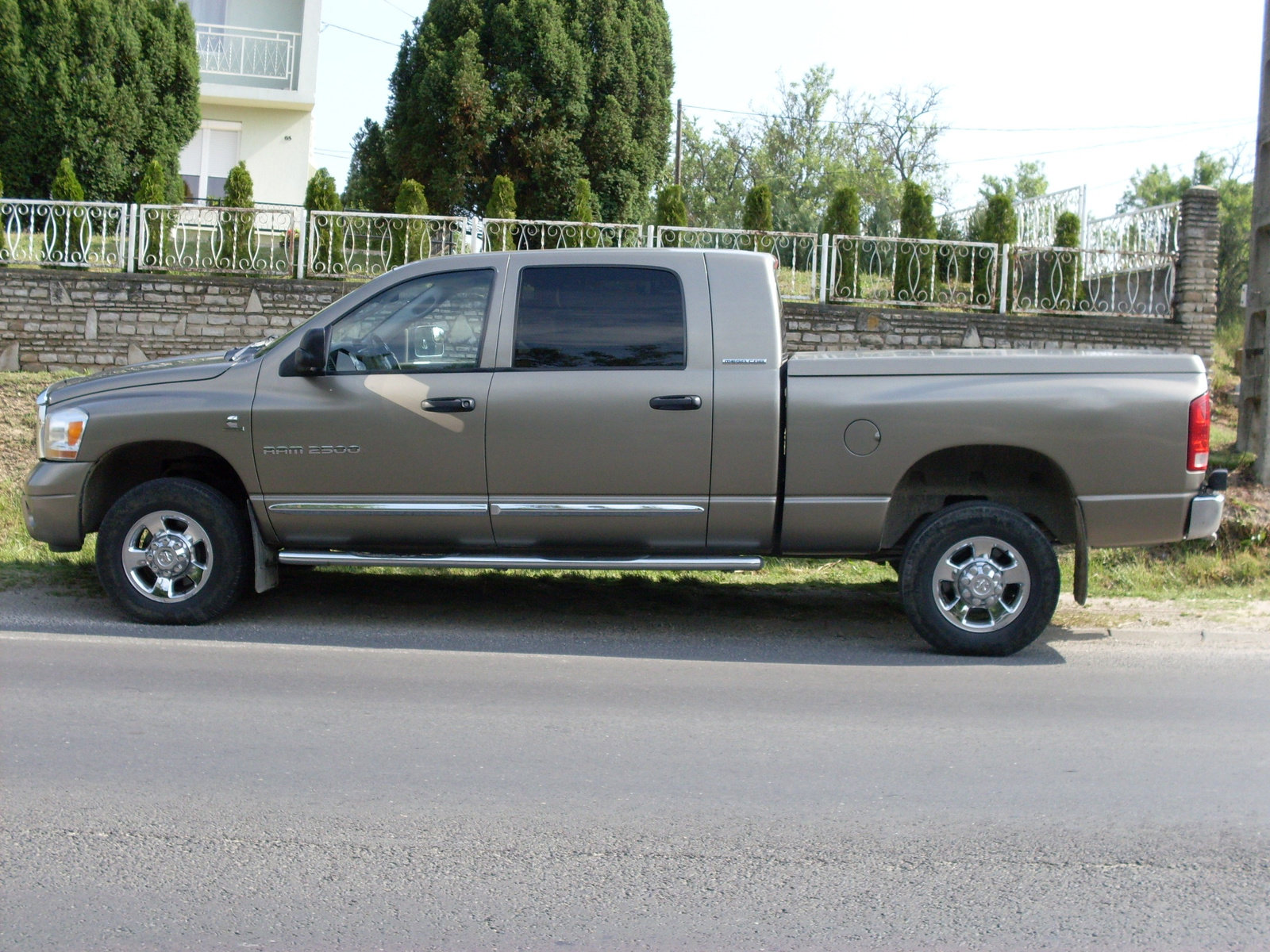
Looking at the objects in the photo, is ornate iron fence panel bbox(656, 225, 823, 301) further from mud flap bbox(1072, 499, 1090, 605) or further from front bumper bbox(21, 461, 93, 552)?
front bumper bbox(21, 461, 93, 552)

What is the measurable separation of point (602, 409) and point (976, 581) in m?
2.21

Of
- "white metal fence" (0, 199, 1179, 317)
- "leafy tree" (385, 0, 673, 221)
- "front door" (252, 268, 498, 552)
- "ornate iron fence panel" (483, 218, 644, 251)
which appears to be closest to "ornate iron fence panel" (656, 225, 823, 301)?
"white metal fence" (0, 199, 1179, 317)

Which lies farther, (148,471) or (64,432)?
(148,471)

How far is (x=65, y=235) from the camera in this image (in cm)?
1457

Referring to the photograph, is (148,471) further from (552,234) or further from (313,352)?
(552,234)

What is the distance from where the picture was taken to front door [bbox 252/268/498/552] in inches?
258

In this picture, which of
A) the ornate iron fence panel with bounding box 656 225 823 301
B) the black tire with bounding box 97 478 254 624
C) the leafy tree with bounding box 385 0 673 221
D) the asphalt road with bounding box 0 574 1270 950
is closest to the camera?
the asphalt road with bounding box 0 574 1270 950

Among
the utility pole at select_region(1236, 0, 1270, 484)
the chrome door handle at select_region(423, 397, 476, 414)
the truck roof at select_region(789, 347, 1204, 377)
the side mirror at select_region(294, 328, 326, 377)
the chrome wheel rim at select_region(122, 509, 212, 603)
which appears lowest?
the chrome wheel rim at select_region(122, 509, 212, 603)

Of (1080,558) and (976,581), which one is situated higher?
(1080,558)

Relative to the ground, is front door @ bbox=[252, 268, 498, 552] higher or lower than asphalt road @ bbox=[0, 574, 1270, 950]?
higher

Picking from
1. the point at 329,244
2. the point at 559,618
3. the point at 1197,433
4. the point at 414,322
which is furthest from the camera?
the point at 329,244

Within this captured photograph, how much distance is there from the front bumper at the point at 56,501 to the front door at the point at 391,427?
1.08 m

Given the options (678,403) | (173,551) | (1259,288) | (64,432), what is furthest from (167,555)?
(1259,288)

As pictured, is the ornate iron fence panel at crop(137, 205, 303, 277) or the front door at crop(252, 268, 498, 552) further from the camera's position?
the ornate iron fence panel at crop(137, 205, 303, 277)
